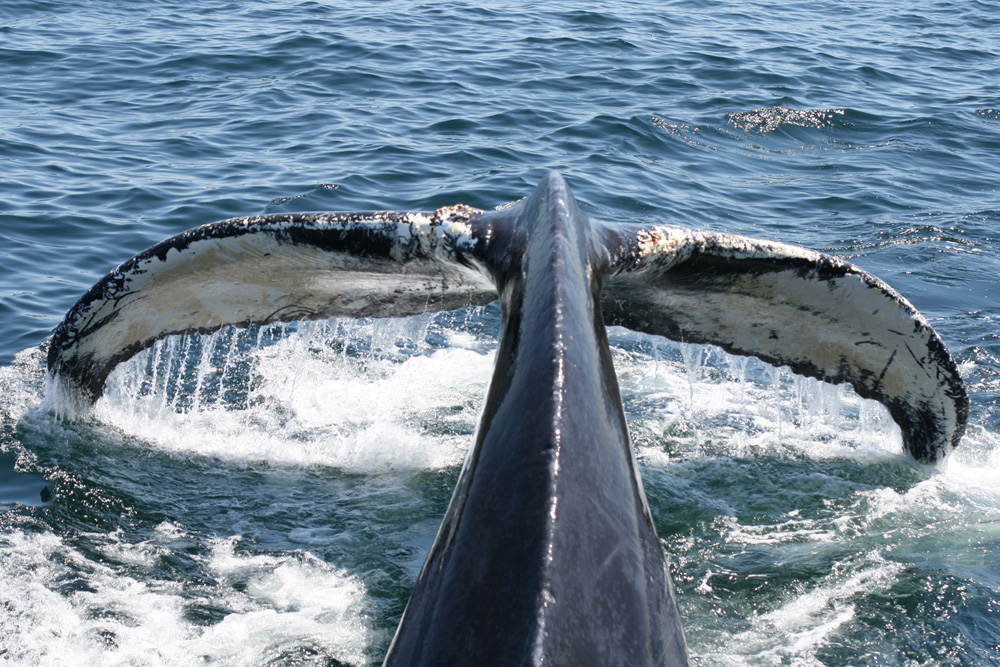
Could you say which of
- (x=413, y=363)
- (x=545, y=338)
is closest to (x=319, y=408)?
(x=413, y=363)

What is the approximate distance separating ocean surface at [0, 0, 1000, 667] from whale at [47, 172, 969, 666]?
0.53m

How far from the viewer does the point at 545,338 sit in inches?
128

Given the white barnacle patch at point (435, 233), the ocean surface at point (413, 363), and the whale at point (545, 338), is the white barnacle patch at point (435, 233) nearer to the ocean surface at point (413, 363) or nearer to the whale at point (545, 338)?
the whale at point (545, 338)

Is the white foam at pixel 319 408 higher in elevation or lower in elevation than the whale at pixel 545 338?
lower

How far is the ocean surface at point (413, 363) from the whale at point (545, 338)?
525mm

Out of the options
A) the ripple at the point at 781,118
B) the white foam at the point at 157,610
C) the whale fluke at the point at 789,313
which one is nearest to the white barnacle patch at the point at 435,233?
the whale fluke at the point at 789,313

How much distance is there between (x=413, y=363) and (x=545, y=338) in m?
5.71

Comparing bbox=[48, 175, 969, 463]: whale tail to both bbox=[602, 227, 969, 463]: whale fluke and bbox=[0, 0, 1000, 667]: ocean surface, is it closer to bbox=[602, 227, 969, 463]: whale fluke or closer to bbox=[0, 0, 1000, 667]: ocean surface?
bbox=[602, 227, 969, 463]: whale fluke

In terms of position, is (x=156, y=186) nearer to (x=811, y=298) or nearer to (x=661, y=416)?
(x=661, y=416)

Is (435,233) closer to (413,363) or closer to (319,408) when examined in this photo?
(319,408)

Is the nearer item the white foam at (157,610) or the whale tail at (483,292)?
the white foam at (157,610)

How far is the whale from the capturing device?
8.57 ft

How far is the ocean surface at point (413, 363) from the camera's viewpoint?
216 inches

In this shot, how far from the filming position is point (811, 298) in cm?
556
